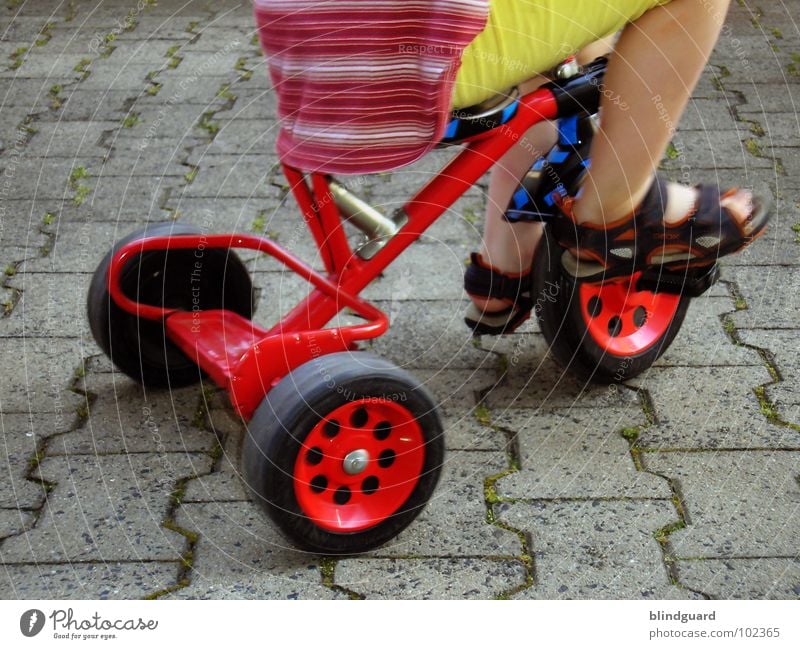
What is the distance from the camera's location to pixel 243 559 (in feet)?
A: 5.53

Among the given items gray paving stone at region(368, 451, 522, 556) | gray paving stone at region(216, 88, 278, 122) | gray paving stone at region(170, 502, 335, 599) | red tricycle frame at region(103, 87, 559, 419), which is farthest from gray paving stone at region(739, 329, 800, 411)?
gray paving stone at region(216, 88, 278, 122)

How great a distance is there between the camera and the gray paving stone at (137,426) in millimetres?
1955

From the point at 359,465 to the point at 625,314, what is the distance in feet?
2.30

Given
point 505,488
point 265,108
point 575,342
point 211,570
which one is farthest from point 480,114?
point 265,108

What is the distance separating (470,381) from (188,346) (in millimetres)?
546

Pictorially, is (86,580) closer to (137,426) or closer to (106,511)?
(106,511)

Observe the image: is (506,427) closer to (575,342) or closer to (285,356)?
(575,342)

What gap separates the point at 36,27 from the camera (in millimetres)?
4176

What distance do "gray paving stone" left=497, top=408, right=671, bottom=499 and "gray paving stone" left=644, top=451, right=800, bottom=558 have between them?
5 cm

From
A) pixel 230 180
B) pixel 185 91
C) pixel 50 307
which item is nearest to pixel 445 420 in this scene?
pixel 50 307

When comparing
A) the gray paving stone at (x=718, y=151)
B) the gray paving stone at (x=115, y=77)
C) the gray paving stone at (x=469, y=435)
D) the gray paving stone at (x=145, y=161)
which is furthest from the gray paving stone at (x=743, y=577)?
the gray paving stone at (x=115, y=77)

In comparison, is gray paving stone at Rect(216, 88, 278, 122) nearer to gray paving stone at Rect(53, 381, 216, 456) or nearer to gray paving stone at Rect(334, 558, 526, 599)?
gray paving stone at Rect(53, 381, 216, 456)

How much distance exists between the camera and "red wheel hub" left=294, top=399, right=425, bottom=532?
5.30 ft
